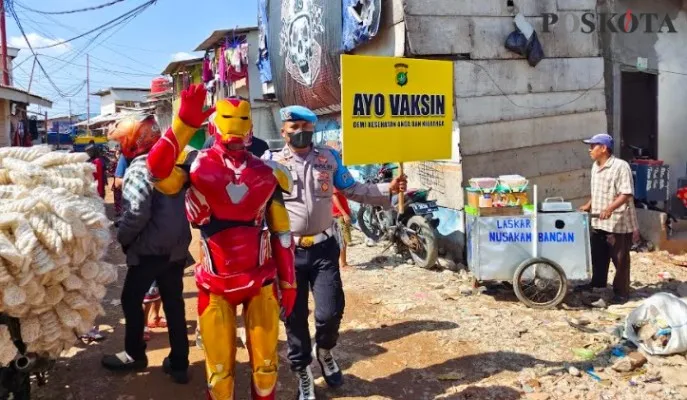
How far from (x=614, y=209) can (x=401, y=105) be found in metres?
2.68

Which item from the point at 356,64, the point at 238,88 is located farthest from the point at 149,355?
the point at 238,88

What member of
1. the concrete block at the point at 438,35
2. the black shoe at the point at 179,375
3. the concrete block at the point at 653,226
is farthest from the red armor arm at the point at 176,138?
the concrete block at the point at 653,226

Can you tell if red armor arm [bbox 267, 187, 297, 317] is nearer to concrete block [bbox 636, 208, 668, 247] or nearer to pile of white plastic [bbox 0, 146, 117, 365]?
pile of white plastic [bbox 0, 146, 117, 365]

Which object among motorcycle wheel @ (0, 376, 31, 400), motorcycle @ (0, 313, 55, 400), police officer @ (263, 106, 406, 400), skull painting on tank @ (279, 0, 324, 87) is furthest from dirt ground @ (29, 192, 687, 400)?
skull painting on tank @ (279, 0, 324, 87)

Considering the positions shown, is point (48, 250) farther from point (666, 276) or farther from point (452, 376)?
point (666, 276)

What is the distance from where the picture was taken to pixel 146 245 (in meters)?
3.65

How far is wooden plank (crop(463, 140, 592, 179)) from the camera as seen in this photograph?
23.3 feet

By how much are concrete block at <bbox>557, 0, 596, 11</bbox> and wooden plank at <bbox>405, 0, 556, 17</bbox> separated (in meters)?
0.14

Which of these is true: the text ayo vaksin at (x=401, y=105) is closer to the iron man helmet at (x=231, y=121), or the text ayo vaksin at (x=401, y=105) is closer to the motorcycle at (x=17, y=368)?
the iron man helmet at (x=231, y=121)

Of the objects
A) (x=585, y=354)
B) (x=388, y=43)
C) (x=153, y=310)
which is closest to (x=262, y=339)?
(x=153, y=310)

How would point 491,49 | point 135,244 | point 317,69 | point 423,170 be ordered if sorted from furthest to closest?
point 317,69
point 423,170
point 491,49
point 135,244

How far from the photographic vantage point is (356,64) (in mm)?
3891

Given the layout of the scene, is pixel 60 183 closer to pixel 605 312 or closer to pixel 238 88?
pixel 605 312

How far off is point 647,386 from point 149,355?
11.9ft
